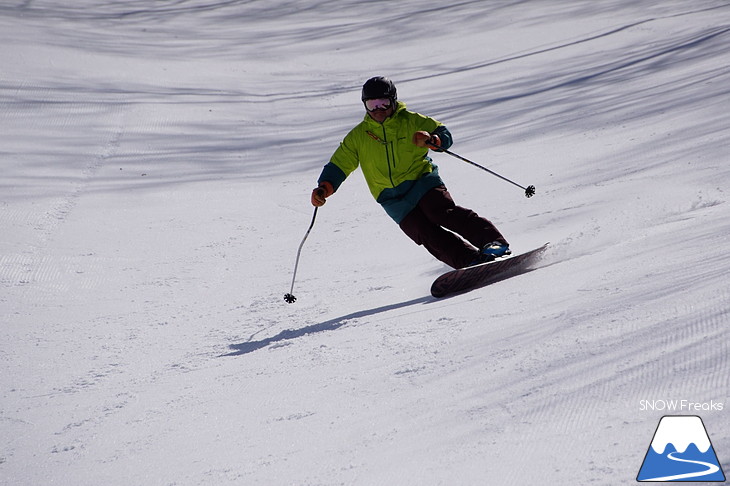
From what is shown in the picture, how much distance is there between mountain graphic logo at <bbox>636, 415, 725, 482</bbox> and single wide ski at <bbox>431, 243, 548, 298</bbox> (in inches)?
95.5

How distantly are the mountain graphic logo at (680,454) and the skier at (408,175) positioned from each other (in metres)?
2.76

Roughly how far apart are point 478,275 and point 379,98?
1.29 meters

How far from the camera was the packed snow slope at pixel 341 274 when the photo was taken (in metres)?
2.62

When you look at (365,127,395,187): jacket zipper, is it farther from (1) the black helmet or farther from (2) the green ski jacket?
(1) the black helmet

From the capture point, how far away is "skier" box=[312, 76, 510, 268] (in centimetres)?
508

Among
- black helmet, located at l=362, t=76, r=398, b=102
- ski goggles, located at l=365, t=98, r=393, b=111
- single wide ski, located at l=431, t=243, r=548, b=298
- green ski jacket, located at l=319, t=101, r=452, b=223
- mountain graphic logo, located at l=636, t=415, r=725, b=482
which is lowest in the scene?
single wide ski, located at l=431, t=243, r=548, b=298

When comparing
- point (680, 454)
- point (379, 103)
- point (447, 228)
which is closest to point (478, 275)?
point (447, 228)

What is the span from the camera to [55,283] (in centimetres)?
582

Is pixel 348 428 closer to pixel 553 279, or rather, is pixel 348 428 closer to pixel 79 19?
pixel 553 279

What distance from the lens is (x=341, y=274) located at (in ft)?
19.7

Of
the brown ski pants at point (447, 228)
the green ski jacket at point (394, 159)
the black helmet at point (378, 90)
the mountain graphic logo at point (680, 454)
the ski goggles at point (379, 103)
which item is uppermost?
the black helmet at point (378, 90)

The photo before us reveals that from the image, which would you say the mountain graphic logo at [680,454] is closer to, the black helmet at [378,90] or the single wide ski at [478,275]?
the single wide ski at [478,275]

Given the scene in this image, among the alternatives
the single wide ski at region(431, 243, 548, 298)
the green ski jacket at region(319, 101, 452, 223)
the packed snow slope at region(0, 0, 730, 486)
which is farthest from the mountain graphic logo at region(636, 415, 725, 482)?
the green ski jacket at region(319, 101, 452, 223)

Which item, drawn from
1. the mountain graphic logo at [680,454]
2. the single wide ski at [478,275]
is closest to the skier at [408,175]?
the single wide ski at [478,275]
